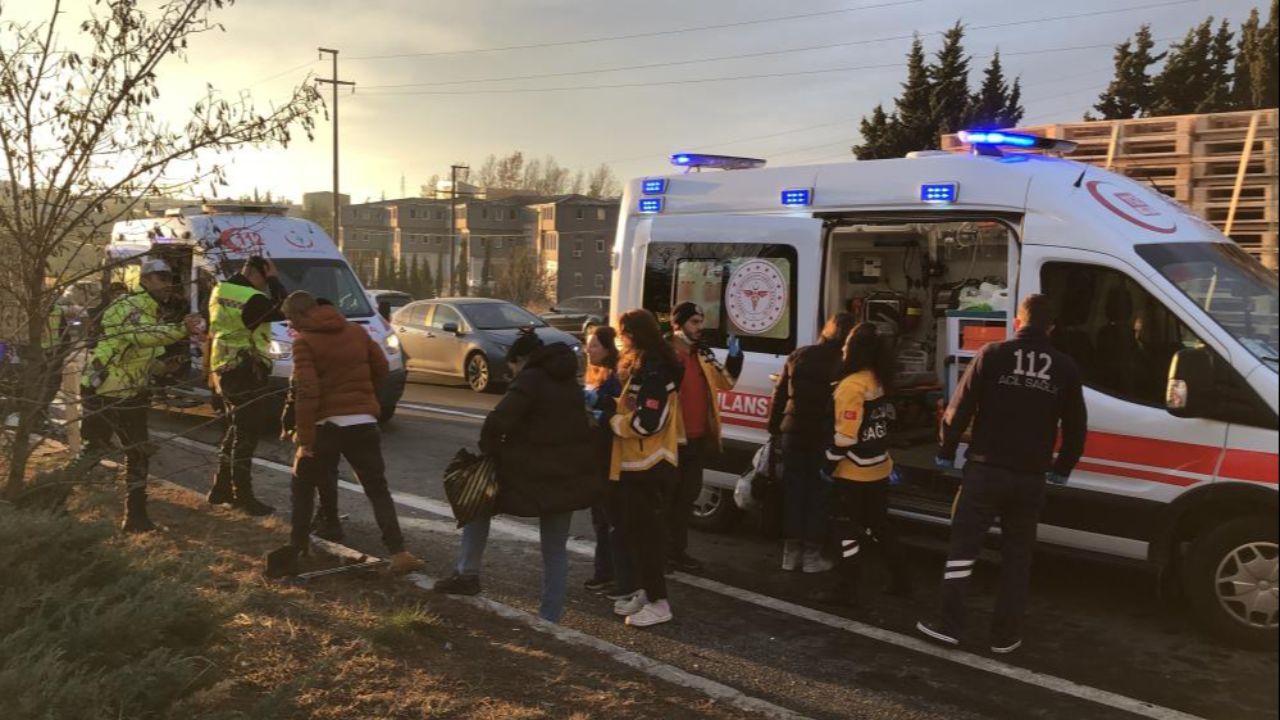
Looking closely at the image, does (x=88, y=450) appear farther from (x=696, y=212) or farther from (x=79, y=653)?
(x=696, y=212)

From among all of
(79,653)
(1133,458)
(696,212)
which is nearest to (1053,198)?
(1133,458)

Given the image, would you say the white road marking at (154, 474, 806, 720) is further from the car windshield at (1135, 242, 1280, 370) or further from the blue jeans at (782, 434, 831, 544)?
the car windshield at (1135, 242, 1280, 370)

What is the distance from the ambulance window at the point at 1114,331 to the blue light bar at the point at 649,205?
114 inches

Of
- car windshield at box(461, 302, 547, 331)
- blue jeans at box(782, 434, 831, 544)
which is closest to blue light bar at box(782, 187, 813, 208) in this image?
blue jeans at box(782, 434, 831, 544)

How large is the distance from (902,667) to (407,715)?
2335mm

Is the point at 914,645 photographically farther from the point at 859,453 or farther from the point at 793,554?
the point at 793,554

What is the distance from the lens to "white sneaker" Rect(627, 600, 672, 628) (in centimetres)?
493

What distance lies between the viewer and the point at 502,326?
15.5m

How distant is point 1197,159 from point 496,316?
10793 mm

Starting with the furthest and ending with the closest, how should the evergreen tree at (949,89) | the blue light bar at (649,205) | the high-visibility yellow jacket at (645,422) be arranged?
1. the evergreen tree at (949,89)
2. the blue light bar at (649,205)
3. the high-visibility yellow jacket at (645,422)

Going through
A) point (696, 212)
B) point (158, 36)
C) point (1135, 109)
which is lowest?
point (696, 212)

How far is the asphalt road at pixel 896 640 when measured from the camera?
4.15m

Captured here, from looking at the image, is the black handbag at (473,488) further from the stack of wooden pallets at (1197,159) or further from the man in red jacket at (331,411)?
the stack of wooden pallets at (1197,159)

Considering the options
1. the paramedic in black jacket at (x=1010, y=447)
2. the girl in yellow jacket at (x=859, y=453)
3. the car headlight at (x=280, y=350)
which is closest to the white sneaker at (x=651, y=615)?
the girl in yellow jacket at (x=859, y=453)
